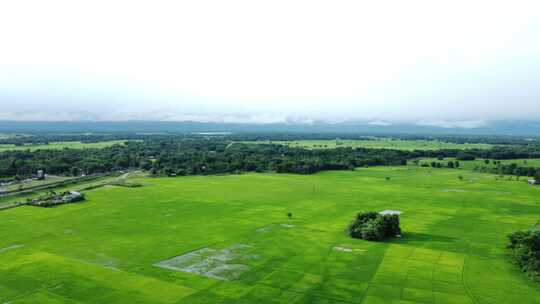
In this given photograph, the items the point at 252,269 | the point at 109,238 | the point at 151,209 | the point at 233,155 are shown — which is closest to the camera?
the point at 252,269

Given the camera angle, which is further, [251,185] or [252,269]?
[251,185]

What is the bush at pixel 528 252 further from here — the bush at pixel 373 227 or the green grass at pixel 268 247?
the bush at pixel 373 227

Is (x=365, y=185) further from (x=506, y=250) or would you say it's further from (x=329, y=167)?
(x=506, y=250)

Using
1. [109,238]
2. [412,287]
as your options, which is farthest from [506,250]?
[109,238]

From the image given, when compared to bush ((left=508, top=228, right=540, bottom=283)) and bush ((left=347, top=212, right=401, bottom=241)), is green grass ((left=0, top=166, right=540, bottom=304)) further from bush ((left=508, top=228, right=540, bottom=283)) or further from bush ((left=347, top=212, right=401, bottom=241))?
bush ((left=347, top=212, right=401, bottom=241))

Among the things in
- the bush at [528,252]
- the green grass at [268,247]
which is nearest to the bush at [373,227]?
the green grass at [268,247]

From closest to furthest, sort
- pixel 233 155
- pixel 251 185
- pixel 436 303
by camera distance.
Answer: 1. pixel 436 303
2. pixel 251 185
3. pixel 233 155

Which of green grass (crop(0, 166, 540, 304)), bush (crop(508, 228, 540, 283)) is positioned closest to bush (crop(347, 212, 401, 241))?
green grass (crop(0, 166, 540, 304))
